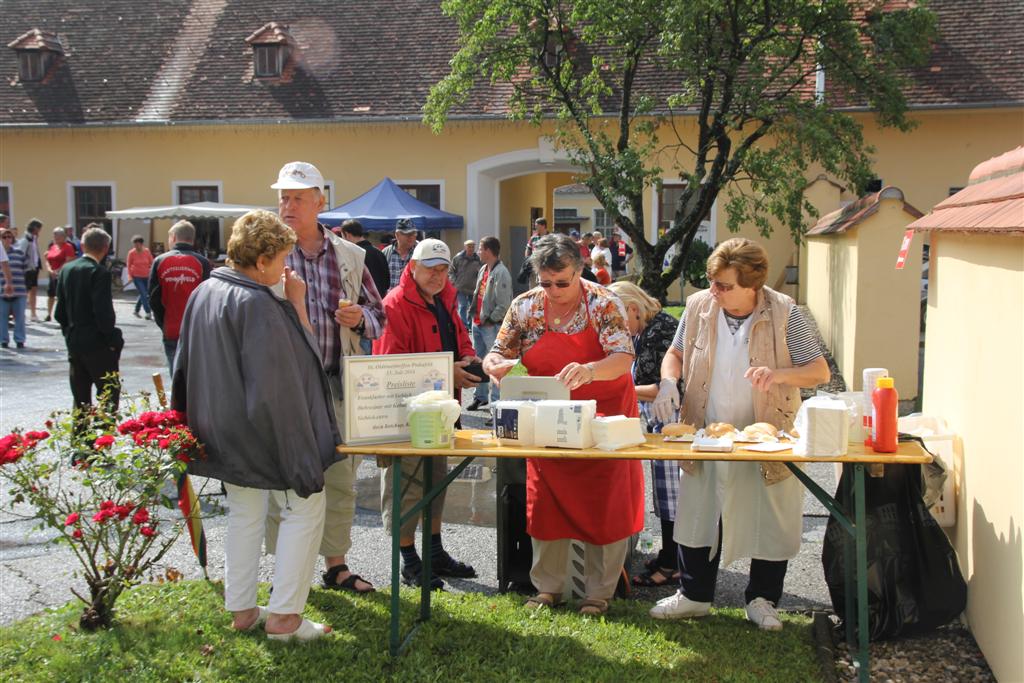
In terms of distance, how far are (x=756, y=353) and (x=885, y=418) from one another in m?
0.69

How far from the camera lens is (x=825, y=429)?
3699mm

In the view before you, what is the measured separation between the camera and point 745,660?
4.05 m

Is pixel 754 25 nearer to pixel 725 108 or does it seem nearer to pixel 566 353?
pixel 725 108

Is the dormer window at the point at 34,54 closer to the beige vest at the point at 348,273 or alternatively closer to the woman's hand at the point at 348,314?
the beige vest at the point at 348,273

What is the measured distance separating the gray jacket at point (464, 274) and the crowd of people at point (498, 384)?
6.96 meters

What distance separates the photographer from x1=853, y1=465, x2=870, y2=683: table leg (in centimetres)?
375

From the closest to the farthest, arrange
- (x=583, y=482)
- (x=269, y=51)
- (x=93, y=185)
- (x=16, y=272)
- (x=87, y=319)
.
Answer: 1. (x=583, y=482)
2. (x=87, y=319)
3. (x=16, y=272)
4. (x=269, y=51)
5. (x=93, y=185)

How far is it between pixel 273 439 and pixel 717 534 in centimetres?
200

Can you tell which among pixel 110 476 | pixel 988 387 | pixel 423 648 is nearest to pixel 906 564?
pixel 988 387

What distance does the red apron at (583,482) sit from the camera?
4.54 meters

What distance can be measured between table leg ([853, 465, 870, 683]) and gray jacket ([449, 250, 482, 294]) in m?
8.86

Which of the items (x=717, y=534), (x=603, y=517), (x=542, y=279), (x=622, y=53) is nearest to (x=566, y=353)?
(x=542, y=279)

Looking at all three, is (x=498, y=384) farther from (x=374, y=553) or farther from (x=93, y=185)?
(x=93, y=185)

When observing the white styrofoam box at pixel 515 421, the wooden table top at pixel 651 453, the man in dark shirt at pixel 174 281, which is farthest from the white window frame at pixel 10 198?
the white styrofoam box at pixel 515 421
